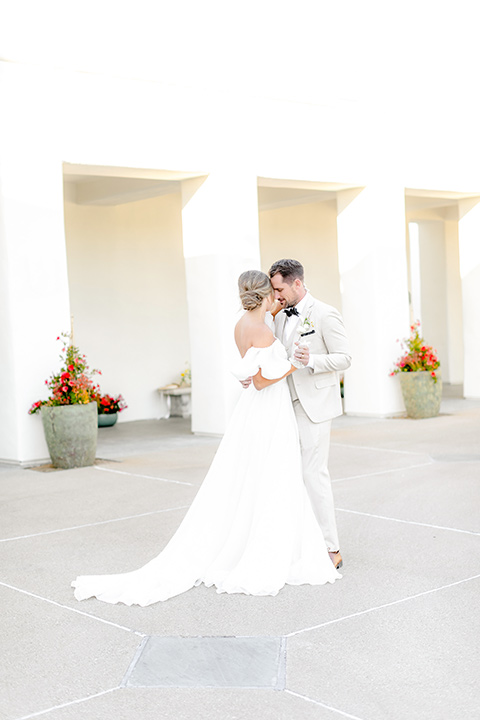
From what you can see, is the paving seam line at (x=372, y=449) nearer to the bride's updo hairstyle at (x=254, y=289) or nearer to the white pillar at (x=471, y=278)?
the white pillar at (x=471, y=278)

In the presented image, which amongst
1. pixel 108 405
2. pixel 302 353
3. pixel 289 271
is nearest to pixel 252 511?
pixel 302 353

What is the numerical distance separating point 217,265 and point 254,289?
5.93 meters

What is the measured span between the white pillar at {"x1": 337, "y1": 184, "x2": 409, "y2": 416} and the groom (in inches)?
286

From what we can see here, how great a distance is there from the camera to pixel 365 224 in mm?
12344

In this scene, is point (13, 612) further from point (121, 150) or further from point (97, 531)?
point (121, 150)

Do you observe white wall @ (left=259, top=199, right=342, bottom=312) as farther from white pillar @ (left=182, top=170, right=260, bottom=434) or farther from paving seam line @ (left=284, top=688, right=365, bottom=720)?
paving seam line @ (left=284, top=688, right=365, bottom=720)

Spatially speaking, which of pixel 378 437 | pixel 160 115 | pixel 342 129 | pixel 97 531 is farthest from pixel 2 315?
pixel 342 129

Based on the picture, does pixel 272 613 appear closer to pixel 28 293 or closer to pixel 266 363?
pixel 266 363

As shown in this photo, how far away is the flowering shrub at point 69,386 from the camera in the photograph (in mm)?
9047

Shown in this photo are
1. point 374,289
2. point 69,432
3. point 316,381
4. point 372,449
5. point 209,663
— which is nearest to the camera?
point 209,663

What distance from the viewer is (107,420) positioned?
12688mm

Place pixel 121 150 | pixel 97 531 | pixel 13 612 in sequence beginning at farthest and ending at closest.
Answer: pixel 121 150 → pixel 97 531 → pixel 13 612

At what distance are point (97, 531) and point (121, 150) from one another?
501cm

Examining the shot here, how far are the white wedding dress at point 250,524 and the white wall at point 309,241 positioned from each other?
1000cm
